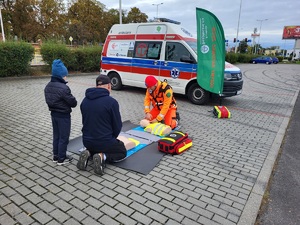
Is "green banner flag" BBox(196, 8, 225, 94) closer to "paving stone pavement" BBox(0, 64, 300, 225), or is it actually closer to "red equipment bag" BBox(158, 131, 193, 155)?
"paving stone pavement" BBox(0, 64, 300, 225)

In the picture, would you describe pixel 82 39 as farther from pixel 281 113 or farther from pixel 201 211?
pixel 201 211

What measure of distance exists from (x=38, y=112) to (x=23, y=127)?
4.64 ft

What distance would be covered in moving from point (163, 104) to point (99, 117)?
248 cm

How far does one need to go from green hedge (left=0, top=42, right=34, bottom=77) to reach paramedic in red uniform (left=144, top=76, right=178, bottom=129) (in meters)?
10.1

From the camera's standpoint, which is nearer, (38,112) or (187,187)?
(187,187)

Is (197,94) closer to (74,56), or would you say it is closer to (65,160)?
(65,160)

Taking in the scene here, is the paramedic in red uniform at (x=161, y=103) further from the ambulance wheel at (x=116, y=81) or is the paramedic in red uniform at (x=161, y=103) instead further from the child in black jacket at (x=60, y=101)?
the ambulance wheel at (x=116, y=81)

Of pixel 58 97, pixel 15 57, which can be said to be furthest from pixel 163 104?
pixel 15 57

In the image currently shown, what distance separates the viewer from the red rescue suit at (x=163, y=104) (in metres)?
5.65

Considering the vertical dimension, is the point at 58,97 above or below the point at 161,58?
below

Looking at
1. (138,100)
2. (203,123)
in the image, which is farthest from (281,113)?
(138,100)

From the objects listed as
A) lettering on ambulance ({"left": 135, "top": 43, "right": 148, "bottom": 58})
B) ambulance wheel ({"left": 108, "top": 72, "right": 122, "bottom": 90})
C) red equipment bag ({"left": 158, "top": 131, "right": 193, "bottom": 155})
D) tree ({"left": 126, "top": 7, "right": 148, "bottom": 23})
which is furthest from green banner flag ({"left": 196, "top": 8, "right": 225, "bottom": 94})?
tree ({"left": 126, "top": 7, "right": 148, "bottom": 23})

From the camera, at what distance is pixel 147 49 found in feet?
30.8

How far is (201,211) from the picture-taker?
298 cm
